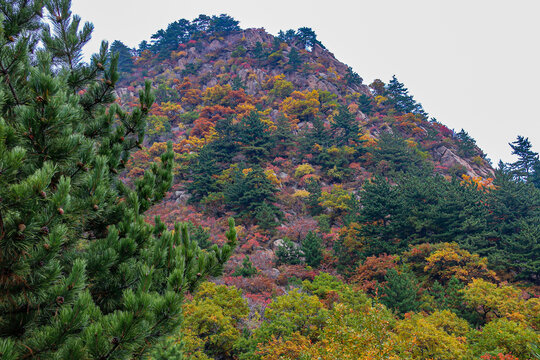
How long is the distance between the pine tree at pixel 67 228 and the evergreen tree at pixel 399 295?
10.5 m

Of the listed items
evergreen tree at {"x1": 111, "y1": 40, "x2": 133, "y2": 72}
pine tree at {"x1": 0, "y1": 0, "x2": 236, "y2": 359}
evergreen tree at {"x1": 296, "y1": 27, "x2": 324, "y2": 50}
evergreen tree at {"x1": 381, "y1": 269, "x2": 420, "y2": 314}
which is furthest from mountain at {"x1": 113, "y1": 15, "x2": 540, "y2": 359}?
evergreen tree at {"x1": 296, "y1": 27, "x2": 324, "y2": 50}

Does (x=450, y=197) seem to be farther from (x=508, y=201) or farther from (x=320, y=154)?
(x=320, y=154)

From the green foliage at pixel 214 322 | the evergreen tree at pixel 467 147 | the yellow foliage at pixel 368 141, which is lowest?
the green foliage at pixel 214 322

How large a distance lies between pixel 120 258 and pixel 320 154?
26.8 metres

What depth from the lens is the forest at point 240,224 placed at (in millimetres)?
2368

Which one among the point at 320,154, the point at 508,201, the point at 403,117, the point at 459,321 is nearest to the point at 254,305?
the point at 459,321

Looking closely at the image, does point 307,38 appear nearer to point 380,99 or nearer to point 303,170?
point 380,99

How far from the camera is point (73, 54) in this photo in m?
3.79

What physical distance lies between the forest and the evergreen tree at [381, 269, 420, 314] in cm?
7

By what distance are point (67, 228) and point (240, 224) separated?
19.4m

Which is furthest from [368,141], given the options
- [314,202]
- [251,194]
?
[251,194]

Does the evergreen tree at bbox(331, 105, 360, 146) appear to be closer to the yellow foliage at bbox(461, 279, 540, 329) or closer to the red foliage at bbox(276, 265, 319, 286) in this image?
the red foliage at bbox(276, 265, 319, 286)

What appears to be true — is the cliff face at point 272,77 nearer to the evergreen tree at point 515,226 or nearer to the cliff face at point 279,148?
the cliff face at point 279,148

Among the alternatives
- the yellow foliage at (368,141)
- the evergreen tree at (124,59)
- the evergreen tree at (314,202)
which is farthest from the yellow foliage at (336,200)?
the evergreen tree at (124,59)
